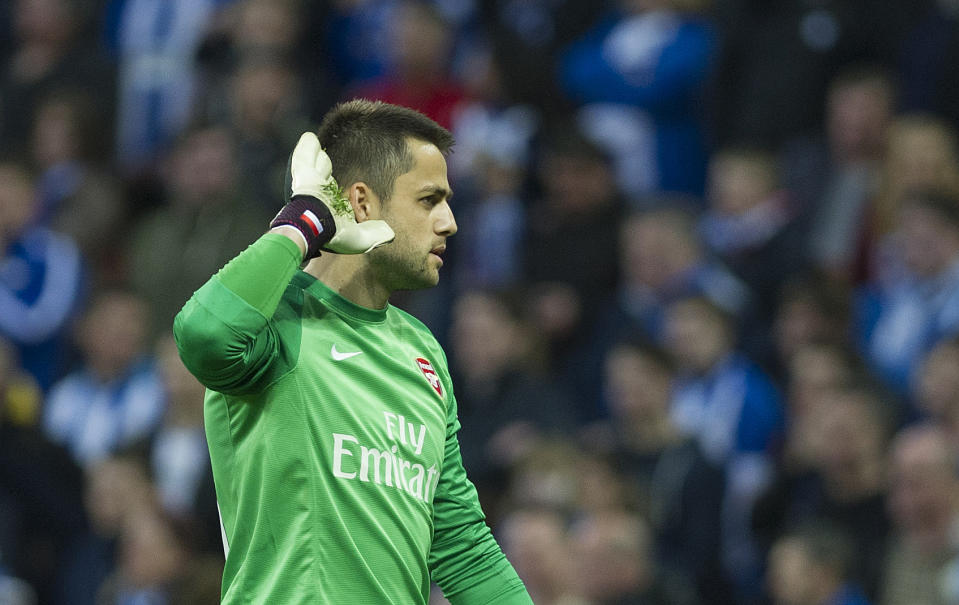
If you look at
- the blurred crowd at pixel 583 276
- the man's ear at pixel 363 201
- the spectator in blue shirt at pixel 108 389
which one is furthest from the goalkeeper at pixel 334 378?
the spectator in blue shirt at pixel 108 389

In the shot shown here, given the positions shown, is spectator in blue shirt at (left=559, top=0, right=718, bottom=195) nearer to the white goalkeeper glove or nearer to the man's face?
the man's face

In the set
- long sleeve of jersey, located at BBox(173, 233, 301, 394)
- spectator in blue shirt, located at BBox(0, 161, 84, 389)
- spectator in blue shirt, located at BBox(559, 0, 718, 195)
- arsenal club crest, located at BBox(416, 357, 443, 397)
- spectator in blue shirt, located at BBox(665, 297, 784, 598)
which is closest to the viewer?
long sleeve of jersey, located at BBox(173, 233, 301, 394)

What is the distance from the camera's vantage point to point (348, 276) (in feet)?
11.8

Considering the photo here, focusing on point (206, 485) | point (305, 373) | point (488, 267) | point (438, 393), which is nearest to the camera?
point (305, 373)

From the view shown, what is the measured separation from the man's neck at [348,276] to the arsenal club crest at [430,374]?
0.17 metres

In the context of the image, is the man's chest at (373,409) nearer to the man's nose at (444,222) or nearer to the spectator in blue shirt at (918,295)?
the man's nose at (444,222)

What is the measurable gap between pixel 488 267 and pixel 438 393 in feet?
18.3

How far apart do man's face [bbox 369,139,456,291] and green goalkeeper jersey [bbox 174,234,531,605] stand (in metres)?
0.12

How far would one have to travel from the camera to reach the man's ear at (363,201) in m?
3.57

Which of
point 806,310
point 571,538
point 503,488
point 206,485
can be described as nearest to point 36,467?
point 206,485

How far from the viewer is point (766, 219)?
Answer: 27.9 ft

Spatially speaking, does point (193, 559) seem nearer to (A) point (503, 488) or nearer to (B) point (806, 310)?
(A) point (503, 488)

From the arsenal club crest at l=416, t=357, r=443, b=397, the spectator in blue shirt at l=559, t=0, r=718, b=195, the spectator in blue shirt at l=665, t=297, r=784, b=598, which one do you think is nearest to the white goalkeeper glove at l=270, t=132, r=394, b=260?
the arsenal club crest at l=416, t=357, r=443, b=397

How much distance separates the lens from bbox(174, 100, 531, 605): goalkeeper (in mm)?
3260
